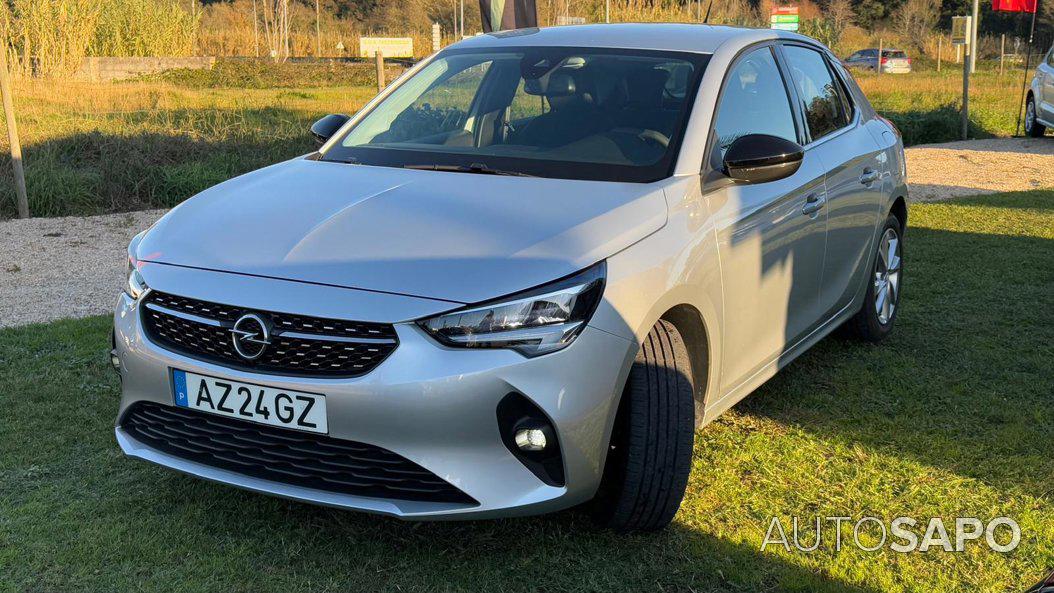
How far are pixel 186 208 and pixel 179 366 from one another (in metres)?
0.79

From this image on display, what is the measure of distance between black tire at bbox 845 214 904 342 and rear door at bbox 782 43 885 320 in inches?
8.5

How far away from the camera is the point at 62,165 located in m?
10.5

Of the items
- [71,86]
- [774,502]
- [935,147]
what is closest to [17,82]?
[71,86]

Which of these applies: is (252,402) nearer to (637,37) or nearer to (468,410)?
(468,410)

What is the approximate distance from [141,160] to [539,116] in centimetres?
779

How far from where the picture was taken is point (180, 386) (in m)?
3.01

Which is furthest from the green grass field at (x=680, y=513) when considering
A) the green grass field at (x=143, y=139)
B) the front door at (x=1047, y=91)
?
the front door at (x=1047, y=91)

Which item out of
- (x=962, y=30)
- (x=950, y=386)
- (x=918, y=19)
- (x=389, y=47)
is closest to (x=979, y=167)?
(x=962, y=30)

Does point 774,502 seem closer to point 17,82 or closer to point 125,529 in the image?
point 125,529

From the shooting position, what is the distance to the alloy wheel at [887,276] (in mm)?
5320

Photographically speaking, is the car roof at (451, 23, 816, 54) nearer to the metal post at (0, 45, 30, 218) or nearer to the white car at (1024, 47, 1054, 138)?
the metal post at (0, 45, 30, 218)

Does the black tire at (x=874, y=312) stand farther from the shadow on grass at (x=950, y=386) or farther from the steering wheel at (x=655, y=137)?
the steering wheel at (x=655, y=137)

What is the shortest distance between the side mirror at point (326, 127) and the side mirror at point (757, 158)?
71.0 inches

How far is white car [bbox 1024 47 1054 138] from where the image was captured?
16297 millimetres
